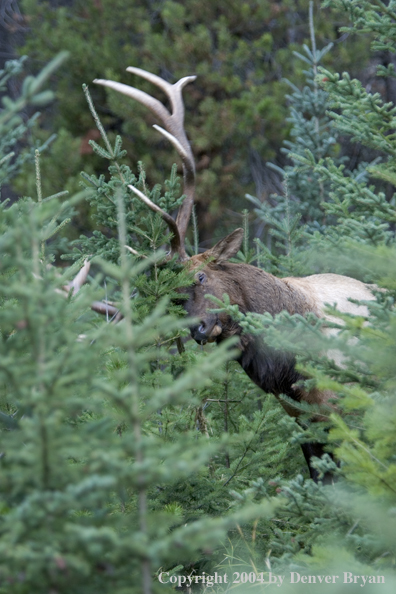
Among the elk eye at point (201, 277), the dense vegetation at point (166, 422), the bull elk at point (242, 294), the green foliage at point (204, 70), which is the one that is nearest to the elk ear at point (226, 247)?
the bull elk at point (242, 294)

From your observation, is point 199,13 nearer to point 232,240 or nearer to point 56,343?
point 232,240

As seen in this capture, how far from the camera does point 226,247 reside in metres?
4.52

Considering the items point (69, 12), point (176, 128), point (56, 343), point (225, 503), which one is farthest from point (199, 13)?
point (56, 343)

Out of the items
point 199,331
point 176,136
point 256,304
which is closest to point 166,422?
point 199,331

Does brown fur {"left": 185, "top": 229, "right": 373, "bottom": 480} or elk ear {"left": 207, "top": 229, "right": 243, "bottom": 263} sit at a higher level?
elk ear {"left": 207, "top": 229, "right": 243, "bottom": 263}

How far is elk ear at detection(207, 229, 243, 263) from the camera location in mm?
4449

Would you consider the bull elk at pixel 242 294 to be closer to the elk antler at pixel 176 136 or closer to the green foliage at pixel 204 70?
the elk antler at pixel 176 136

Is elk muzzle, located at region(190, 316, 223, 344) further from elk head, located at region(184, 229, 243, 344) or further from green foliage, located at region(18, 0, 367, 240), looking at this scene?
green foliage, located at region(18, 0, 367, 240)

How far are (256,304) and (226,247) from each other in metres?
0.46

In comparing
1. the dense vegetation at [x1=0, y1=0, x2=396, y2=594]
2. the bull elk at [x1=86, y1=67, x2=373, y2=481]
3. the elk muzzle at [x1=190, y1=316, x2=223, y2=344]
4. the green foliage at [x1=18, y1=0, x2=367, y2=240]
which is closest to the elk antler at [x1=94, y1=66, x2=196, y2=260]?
the bull elk at [x1=86, y1=67, x2=373, y2=481]

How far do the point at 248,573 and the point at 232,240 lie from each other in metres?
2.19

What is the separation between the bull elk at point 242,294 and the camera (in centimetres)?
418

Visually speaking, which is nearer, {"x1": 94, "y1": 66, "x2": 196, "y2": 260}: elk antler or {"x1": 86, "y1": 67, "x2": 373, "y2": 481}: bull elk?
{"x1": 86, "y1": 67, "x2": 373, "y2": 481}: bull elk

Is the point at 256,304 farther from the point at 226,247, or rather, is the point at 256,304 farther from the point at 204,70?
the point at 204,70
